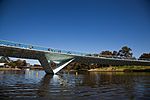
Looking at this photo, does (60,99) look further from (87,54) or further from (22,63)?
(22,63)

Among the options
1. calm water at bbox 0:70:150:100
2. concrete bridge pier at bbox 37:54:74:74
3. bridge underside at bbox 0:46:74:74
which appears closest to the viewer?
calm water at bbox 0:70:150:100

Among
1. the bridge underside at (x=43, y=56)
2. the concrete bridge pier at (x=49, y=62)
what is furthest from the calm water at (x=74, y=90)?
the concrete bridge pier at (x=49, y=62)

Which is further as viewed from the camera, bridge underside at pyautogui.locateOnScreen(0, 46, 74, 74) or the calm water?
bridge underside at pyautogui.locateOnScreen(0, 46, 74, 74)

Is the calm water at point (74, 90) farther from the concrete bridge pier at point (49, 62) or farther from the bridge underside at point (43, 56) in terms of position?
the concrete bridge pier at point (49, 62)

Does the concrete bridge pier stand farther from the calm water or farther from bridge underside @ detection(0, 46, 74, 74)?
the calm water

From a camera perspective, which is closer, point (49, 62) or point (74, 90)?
point (74, 90)

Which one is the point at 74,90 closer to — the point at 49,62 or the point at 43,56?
the point at 43,56

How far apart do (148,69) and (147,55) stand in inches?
994

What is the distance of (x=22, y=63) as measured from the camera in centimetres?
19012

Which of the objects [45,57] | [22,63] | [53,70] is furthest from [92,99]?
[22,63]

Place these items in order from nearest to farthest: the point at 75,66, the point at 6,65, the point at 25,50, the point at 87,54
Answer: the point at 25,50 → the point at 87,54 → the point at 75,66 → the point at 6,65

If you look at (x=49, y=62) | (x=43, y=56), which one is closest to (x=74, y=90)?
(x=43, y=56)

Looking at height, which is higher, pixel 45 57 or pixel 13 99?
pixel 45 57

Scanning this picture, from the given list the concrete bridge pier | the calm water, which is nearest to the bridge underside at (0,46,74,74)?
Result: the concrete bridge pier
